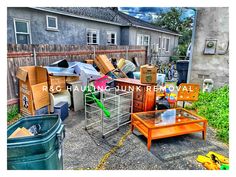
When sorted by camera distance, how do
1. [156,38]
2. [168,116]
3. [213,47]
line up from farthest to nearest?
[156,38], [213,47], [168,116]

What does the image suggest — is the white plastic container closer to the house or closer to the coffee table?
the coffee table

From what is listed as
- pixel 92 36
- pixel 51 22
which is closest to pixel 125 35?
pixel 92 36

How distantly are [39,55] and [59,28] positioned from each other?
3779mm

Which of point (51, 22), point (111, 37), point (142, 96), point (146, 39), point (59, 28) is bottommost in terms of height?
point (142, 96)

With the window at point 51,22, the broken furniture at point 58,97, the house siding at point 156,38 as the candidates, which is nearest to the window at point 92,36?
the window at point 51,22

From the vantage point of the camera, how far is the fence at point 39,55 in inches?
184

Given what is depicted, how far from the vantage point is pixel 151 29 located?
1456 centimetres

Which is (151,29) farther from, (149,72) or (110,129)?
(110,129)

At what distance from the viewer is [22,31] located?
23.3ft

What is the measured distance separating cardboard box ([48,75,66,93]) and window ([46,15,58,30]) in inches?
166

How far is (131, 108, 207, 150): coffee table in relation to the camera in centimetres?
353

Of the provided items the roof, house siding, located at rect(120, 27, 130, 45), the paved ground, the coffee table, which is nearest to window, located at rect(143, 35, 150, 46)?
the roof

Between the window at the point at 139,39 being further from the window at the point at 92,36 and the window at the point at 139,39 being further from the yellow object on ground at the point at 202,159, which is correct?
the yellow object on ground at the point at 202,159

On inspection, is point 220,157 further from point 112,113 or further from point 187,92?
point 112,113
